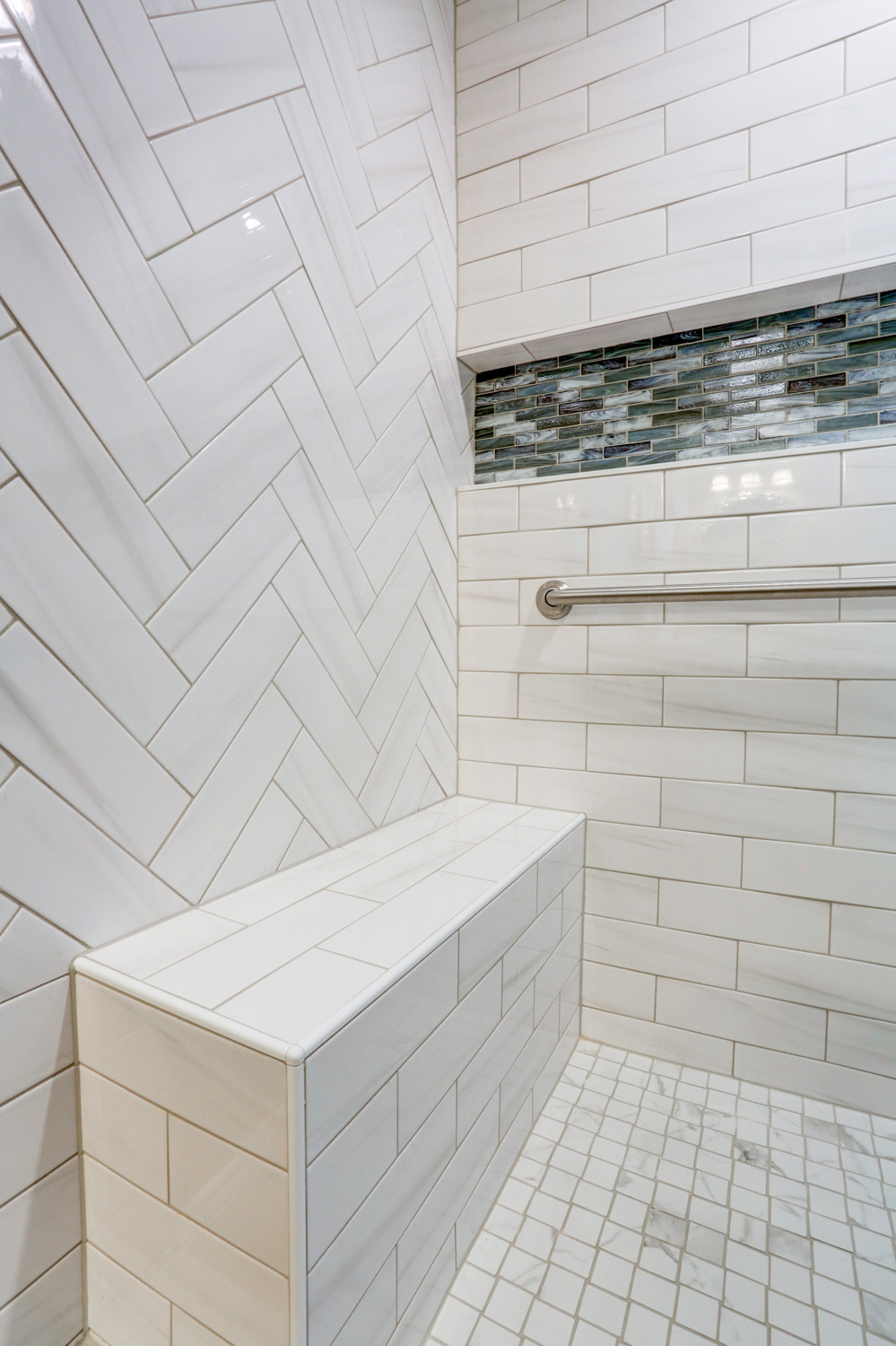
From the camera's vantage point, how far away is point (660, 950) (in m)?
1.33

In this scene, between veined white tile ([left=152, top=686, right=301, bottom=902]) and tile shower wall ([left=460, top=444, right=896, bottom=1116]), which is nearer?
veined white tile ([left=152, top=686, right=301, bottom=902])

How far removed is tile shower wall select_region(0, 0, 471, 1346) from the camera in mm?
650

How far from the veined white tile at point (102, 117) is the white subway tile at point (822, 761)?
1221 millimetres

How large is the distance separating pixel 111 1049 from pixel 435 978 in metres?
0.35

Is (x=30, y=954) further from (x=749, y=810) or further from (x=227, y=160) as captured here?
(x=749, y=810)

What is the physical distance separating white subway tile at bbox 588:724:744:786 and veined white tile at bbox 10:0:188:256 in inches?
43.3

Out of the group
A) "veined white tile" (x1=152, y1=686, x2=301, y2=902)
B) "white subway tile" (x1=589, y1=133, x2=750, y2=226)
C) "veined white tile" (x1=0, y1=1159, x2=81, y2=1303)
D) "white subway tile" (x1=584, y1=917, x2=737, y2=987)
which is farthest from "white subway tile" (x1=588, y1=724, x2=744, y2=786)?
"veined white tile" (x1=0, y1=1159, x2=81, y2=1303)

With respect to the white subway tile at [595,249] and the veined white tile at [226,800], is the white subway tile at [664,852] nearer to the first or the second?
the veined white tile at [226,800]

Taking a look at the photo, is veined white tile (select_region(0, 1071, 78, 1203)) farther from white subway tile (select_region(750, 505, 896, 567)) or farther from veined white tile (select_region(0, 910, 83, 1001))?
white subway tile (select_region(750, 505, 896, 567))

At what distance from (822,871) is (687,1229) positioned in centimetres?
61

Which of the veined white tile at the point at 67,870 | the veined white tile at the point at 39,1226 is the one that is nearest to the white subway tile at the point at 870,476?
the veined white tile at the point at 67,870

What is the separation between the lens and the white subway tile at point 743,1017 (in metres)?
1.20

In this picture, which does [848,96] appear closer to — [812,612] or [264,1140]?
[812,612]

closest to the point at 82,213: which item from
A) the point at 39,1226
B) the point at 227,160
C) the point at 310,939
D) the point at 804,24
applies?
the point at 227,160
